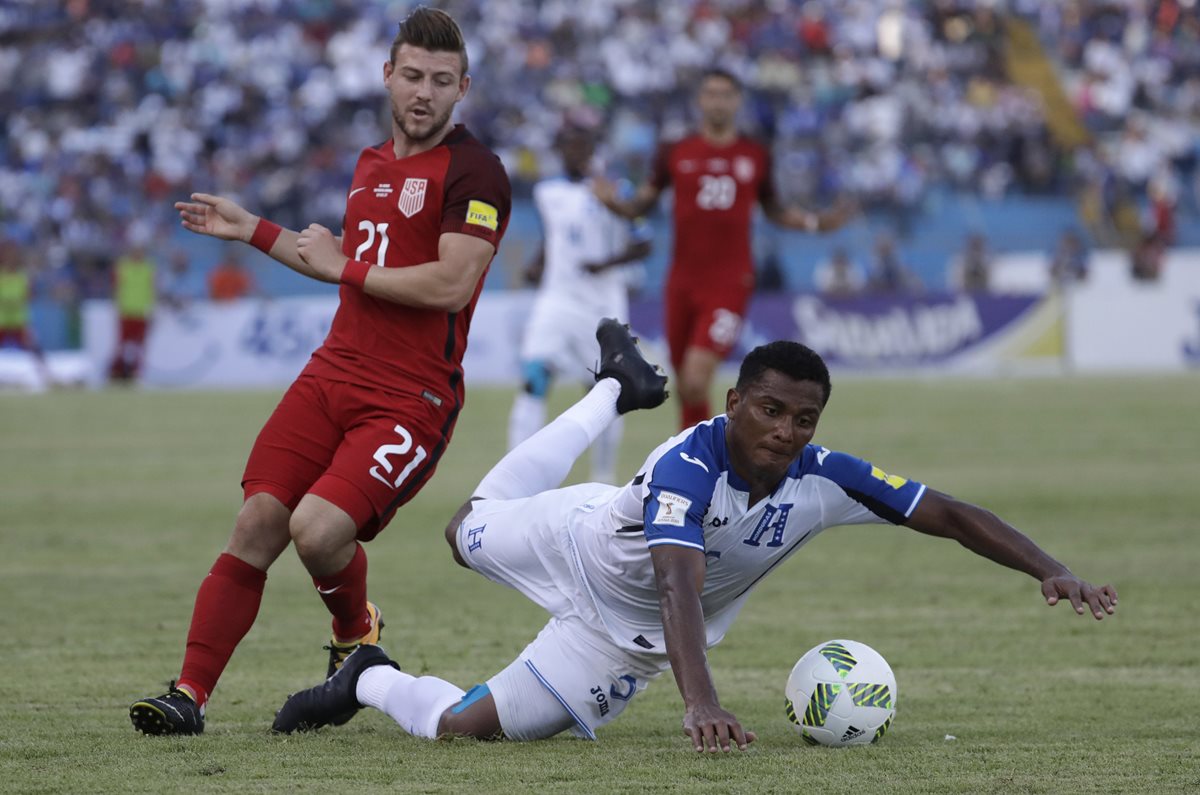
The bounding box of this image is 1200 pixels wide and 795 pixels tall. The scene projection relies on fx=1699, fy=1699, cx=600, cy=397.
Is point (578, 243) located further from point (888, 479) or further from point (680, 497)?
point (680, 497)

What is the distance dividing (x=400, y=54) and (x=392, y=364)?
1.07m

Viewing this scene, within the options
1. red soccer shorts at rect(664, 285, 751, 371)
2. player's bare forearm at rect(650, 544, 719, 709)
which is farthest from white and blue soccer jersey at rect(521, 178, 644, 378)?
player's bare forearm at rect(650, 544, 719, 709)

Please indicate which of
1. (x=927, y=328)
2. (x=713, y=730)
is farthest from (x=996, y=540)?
(x=927, y=328)

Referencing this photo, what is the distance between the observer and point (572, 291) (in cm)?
1429

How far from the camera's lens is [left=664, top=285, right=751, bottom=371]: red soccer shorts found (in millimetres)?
12938

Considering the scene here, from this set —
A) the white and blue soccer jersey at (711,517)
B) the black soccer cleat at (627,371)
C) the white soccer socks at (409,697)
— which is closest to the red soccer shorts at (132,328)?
the black soccer cleat at (627,371)

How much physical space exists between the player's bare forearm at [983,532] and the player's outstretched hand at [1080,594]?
0.26ft

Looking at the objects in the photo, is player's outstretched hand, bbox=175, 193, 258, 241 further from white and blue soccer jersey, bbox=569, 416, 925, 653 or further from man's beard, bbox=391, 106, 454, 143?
white and blue soccer jersey, bbox=569, 416, 925, 653

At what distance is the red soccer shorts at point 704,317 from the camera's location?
509 inches

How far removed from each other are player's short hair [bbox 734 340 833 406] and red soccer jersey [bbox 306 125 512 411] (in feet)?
3.80

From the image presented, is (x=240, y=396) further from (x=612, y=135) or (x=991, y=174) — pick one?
(x=991, y=174)

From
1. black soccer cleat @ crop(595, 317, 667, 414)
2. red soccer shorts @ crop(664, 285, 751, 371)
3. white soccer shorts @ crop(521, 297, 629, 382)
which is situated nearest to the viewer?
black soccer cleat @ crop(595, 317, 667, 414)

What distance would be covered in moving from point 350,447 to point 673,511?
1.24m

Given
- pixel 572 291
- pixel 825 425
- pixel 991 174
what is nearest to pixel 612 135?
pixel 991 174
